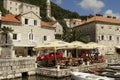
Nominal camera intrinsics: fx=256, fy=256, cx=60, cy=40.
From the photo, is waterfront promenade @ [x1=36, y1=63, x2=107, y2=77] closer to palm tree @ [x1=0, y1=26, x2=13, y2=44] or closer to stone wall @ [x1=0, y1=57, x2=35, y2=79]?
stone wall @ [x1=0, y1=57, x2=35, y2=79]

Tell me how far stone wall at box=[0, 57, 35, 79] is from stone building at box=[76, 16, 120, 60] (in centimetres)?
3003

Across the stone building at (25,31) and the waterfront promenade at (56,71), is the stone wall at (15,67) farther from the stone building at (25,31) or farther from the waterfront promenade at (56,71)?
the stone building at (25,31)

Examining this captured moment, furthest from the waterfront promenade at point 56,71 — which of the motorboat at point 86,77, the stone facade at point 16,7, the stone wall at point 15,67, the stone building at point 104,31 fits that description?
the stone facade at point 16,7

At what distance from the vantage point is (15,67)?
2764 cm

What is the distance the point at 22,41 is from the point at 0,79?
774 inches

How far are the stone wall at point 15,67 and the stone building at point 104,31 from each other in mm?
Result: 30034

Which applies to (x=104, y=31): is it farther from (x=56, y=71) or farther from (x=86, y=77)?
(x=86, y=77)

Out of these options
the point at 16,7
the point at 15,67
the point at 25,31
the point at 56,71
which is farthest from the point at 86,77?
the point at 16,7

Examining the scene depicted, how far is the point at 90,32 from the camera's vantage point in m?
59.3

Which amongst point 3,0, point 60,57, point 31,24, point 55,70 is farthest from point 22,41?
point 3,0

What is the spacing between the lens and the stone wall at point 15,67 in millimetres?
26345

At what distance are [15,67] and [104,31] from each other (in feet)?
114

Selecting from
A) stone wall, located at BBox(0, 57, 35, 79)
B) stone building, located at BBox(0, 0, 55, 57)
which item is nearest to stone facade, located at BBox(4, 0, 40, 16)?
stone building, located at BBox(0, 0, 55, 57)

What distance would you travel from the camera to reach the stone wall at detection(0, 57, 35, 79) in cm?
2635
